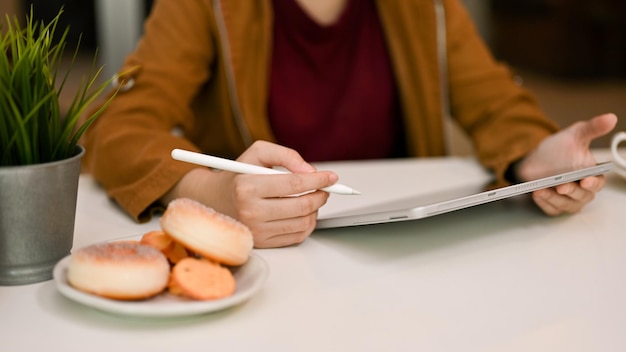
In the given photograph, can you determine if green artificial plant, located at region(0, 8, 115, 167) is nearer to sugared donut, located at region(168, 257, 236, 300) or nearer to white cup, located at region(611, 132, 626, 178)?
sugared donut, located at region(168, 257, 236, 300)

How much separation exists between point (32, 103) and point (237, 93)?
0.60 metres

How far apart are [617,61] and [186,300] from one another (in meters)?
3.41

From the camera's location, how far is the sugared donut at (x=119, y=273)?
1.75 feet

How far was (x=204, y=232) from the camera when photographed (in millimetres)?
577

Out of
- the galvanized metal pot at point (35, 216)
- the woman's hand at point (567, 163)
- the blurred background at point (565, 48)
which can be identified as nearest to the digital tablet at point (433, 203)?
the woman's hand at point (567, 163)

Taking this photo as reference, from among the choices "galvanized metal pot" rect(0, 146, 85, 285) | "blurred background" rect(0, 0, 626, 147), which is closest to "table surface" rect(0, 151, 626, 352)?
"galvanized metal pot" rect(0, 146, 85, 285)

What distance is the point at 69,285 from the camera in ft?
1.83

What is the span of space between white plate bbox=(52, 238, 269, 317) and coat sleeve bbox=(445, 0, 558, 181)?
65 centimetres

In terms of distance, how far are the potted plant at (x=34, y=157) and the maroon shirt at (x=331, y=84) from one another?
25.0 inches

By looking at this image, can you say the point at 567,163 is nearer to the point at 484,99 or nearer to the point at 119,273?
the point at 484,99

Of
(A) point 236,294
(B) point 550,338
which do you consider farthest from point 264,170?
(B) point 550,338

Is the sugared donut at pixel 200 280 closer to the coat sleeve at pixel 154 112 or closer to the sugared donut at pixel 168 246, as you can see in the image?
the sugared donut at pixel 168 246

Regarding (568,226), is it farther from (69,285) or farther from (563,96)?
(563,96)

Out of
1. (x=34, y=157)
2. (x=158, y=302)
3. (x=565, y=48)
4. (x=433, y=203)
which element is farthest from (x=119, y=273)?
(x=565, y=48)
